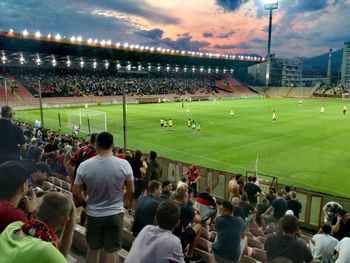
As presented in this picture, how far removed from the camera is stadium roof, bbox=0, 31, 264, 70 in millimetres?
58438

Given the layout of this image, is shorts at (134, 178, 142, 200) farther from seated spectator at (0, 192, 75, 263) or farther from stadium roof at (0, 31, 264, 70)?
stadium roof at (0, 31, 264, 70)

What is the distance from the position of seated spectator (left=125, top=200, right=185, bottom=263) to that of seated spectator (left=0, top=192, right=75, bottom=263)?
0.89m

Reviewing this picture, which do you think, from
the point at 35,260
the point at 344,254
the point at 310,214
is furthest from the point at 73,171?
the point at 310,214

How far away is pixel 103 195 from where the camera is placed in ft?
15.6

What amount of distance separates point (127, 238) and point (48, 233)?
4324 mm

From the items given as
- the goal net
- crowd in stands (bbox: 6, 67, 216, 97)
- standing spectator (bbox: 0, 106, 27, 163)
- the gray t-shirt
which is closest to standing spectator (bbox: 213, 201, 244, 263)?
the gray t-shirt

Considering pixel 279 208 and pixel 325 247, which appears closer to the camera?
pixel 325 247

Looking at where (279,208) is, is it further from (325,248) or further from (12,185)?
(12,185)

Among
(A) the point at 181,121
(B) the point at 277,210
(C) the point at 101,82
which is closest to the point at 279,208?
(B) the point at 277,210

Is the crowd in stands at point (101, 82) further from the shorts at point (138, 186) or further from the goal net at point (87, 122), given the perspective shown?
the shorts at point (138, 186)

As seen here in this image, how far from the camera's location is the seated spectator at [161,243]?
10.7ft

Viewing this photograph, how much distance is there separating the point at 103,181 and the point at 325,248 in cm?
448

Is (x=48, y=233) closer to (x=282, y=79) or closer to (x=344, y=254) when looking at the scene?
(x=344, y=254)

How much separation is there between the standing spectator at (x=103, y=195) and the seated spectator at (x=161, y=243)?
142 centimetres
